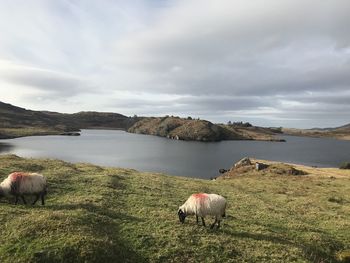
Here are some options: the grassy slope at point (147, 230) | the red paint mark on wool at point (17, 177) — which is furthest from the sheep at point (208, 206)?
the red paint mark on wool at point (17, 177)

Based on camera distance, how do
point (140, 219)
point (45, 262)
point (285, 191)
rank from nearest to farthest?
point (45, 262), point (140, 219), point (285, 191)

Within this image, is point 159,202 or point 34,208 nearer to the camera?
point 34,208

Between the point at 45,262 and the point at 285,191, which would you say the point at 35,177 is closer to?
the point at 45,262

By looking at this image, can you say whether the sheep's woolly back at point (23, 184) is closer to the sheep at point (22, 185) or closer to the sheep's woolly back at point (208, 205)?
the sheep at point (22, 185)

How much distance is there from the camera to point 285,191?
4716 centimetres

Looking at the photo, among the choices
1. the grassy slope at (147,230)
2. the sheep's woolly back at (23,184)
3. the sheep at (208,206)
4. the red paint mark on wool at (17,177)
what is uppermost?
the red paint mark on wool at (17,177)

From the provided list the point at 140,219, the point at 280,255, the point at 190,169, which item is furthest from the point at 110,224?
the point at 190,169

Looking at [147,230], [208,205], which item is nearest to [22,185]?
[147,230]

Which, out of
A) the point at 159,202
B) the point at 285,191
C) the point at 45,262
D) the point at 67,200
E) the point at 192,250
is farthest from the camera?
the point at 285,191

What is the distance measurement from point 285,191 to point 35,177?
33624 mm

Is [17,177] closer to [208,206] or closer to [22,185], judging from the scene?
[22,185]

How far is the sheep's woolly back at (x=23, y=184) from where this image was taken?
964 inches

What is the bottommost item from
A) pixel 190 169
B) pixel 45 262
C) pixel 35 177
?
pixel 190 169

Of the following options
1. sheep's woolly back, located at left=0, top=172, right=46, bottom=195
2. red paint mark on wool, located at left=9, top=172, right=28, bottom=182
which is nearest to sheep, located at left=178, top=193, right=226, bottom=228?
sheep's woolly back, located at left=0, top=172, right=46, bottom=195
